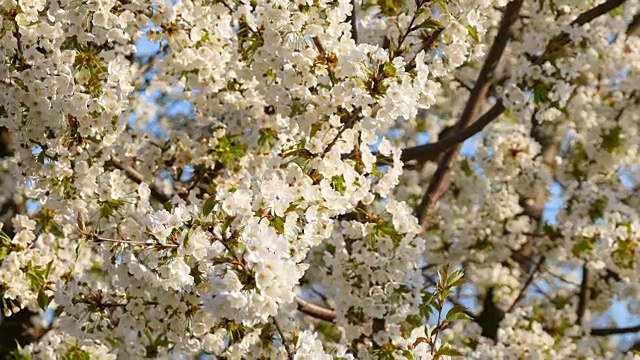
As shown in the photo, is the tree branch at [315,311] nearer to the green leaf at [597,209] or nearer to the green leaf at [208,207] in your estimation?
the green leaf at [208,207]

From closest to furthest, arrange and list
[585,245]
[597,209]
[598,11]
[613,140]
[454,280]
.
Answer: [454,280], [598,11], [585,245], [597,209], [613,140]

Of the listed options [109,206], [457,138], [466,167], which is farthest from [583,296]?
[109,206]

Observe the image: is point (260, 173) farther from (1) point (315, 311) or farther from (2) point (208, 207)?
(2) point (208, 207)

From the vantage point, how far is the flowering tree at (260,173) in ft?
10.7

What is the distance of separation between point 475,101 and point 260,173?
204cm

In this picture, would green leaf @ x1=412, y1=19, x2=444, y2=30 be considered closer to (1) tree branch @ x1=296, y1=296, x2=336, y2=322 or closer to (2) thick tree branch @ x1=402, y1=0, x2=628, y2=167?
(2) thick tree branch @ x1=402, y1=0, x2=628, y2=167

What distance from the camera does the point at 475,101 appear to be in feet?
19.5

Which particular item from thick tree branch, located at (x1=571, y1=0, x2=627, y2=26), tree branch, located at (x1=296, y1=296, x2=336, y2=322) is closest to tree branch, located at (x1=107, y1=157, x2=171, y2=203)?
tree branch, located at (x1=296, y1=296, x2=336, y2=322)

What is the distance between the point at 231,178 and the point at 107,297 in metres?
1.14

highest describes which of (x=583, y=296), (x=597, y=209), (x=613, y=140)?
(x=613, y=140)

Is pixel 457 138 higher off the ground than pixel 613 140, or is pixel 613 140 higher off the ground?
pixel 613 140

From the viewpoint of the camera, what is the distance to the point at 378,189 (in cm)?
395

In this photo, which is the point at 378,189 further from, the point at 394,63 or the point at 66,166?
the point at 66,166

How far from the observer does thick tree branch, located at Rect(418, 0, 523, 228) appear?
546 centimetres
